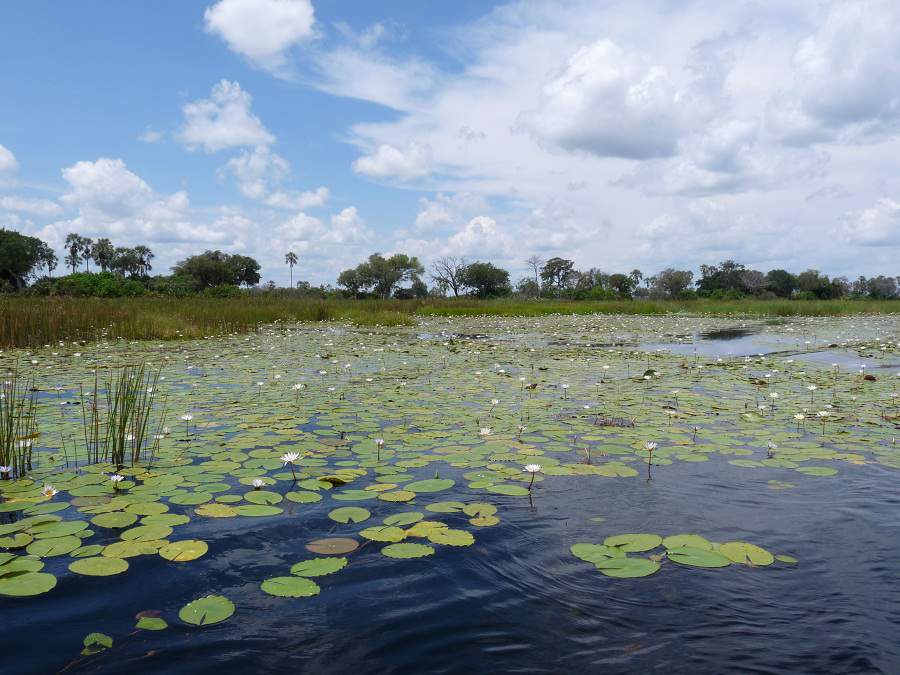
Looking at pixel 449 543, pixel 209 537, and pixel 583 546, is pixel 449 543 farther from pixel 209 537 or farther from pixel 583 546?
pixel 209 537

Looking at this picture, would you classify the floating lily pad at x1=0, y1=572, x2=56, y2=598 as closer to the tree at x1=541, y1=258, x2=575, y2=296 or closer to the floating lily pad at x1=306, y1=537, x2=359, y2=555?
the floating lily pad at x1=306, y1=537, x2=359, y2=555

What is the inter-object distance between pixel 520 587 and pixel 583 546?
0.52 meters

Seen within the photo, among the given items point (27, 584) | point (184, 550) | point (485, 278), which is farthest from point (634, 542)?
point (485, 278)

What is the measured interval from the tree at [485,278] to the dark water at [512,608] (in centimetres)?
7515

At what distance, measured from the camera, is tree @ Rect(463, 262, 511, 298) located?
259ft

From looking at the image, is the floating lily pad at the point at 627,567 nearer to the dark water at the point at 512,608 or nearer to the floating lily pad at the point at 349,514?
the dark water at the point at 512,608

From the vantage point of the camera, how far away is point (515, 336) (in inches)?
750

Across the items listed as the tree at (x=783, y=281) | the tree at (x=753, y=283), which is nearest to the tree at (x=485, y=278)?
the tree at (x=753, y=283)

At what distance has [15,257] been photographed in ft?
184

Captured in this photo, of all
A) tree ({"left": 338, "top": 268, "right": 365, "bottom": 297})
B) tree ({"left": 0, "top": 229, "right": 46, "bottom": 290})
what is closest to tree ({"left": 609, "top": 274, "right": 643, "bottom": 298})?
tree ({"left": 338, "top": 268, "right": 365, "bottom": 297})

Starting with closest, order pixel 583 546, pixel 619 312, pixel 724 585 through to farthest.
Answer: pixel 724 585, pixel 583 546, pixel 619 312

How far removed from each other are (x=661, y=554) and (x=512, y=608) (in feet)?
3.21

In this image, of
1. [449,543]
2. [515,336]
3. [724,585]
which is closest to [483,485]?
[449,543]

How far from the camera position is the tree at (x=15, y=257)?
5528 cm
